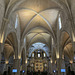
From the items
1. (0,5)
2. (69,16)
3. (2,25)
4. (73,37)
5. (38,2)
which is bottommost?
Result: (73,37)

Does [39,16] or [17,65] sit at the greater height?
[39,16]

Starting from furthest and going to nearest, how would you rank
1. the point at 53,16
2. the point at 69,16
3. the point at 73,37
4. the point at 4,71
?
the point at 4,71, the point at 53,16, the point at 69,16, the point at 73,37

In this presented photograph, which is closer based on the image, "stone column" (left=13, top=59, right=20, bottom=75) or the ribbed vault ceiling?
the ribbed vault ceiling

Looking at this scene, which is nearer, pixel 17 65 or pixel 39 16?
pixel 17 65

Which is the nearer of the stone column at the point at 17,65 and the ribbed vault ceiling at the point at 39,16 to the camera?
the ribbed vault ceiling at the point at 39,16

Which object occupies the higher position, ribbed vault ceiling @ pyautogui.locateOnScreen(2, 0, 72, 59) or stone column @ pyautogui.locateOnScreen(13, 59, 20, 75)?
ribbed vault ceiling @ pyautogui.locateOnScreen(2, 0, 72, 59)

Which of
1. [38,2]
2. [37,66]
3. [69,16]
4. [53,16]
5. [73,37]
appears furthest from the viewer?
[37,66]

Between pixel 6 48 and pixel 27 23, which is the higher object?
pixel 27 23

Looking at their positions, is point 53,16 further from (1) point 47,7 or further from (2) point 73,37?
(2) point 73,37

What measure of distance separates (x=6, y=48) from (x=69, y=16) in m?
19.6

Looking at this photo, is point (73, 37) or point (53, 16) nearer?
point (73, 37)

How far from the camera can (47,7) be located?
1472 cm

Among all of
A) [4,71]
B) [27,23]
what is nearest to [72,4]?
[27,23]

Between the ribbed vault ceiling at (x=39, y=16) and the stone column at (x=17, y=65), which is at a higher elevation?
the ribbed vault ceiling at (x=39, y=16)
